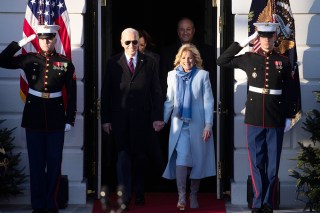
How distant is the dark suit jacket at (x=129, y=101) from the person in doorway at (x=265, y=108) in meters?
0.96

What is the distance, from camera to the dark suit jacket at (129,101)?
1069cm

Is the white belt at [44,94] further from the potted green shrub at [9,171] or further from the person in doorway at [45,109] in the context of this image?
the potted green shrub at [9,171]

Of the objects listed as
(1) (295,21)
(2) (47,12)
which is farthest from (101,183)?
(1) (295,21)

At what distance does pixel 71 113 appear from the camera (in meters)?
10.2

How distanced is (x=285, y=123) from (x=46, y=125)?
7.83 feet

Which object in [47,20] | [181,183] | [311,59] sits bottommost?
[181,183]

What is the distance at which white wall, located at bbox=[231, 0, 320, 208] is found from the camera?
1091cm

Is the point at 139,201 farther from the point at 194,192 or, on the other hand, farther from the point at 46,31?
the point at 46,31

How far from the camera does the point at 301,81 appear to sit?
10.9 m

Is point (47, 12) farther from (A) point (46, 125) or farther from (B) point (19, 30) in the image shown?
(A) point (46, 125)

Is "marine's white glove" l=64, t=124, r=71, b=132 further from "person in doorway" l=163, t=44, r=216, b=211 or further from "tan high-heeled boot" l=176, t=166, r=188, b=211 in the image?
"tan high-heeled boot" l=176, t=166, r=188, b=211

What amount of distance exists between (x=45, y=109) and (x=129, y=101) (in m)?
1.00

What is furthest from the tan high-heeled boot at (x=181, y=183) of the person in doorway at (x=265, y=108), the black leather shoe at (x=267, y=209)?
the black leather shoe at (x=267, y=209)

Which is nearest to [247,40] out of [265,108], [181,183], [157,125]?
[265,108]
